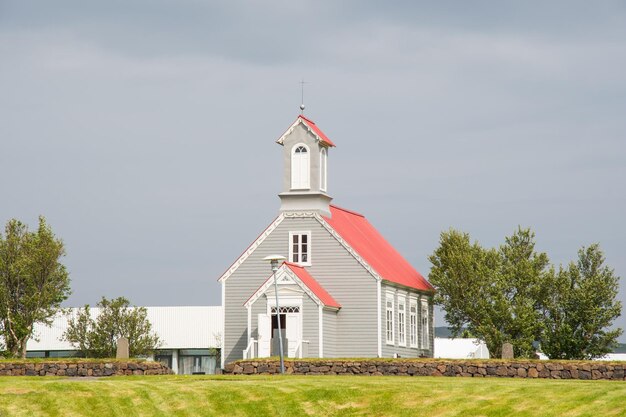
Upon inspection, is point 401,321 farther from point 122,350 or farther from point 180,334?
point 180,334

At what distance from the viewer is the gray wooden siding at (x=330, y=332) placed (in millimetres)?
58969

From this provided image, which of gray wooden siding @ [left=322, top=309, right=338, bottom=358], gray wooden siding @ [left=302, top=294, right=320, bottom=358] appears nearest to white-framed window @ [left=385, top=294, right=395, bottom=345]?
gray wooden siding @ [left=322, top=309, right=338, bottom=358]

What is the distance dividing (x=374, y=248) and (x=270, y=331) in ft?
35.3

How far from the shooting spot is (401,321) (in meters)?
64.2

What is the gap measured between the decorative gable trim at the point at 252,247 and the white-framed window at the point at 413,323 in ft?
29.9

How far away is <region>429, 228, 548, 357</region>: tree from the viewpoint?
214 ft

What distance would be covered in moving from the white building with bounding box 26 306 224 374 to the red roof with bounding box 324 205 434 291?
19863 millimetres

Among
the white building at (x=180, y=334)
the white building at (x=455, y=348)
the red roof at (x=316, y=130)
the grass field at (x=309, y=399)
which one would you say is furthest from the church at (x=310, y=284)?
the white building at (x=180, y=334)

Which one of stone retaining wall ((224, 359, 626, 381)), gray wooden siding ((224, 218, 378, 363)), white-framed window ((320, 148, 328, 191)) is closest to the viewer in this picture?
stone retaining wall ((224, 359, 626, 381))

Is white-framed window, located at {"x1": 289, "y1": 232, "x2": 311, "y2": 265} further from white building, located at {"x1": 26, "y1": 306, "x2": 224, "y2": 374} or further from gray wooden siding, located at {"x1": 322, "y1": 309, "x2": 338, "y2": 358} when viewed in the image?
white building, located at {"x1": 26, "y1": 306, "x2": 224, "y2": 374}

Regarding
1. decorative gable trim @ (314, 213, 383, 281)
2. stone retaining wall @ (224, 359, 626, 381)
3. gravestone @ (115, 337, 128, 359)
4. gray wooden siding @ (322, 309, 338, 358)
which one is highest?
decorative gable trim @ (314, 213, 383, 281)

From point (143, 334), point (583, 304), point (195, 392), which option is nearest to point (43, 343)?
point (143, 334)

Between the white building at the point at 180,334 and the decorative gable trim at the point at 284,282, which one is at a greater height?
the decorative gable trim at the point at 284,282

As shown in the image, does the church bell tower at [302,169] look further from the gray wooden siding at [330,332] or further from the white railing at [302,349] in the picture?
the white railing at [302,349]
